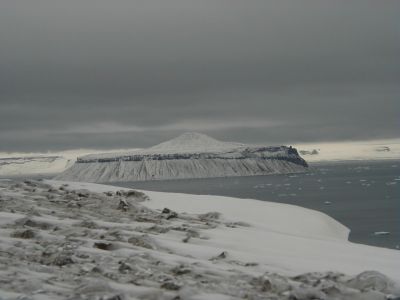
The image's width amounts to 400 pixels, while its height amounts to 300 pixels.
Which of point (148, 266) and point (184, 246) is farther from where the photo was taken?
point (184, 246)

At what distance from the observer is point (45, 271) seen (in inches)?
370

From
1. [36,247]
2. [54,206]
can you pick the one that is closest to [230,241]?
[36,247]

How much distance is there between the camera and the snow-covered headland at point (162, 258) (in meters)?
8.80

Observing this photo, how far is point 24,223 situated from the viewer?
540 inches

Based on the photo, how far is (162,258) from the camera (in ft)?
35.8

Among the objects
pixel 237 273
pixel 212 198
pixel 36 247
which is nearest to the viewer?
pixel 237 273

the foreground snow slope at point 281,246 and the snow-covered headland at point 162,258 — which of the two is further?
the foreground snow slope at point 281,246

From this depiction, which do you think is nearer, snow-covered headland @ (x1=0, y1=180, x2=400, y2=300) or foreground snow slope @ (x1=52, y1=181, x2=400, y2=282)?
snow-covered headland @ (x1=0, y1=180, x2=400, y2=300)

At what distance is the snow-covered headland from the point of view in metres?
8.80

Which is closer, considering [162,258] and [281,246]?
[162,258]

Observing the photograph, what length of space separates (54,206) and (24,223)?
13.2 ft

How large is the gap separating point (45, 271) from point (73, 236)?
136 inches

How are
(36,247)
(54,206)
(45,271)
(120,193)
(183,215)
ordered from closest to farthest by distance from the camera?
(45,271), (36,247), (54,206), (183,215), (120,193)

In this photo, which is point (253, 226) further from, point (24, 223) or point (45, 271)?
point (45, 271)
